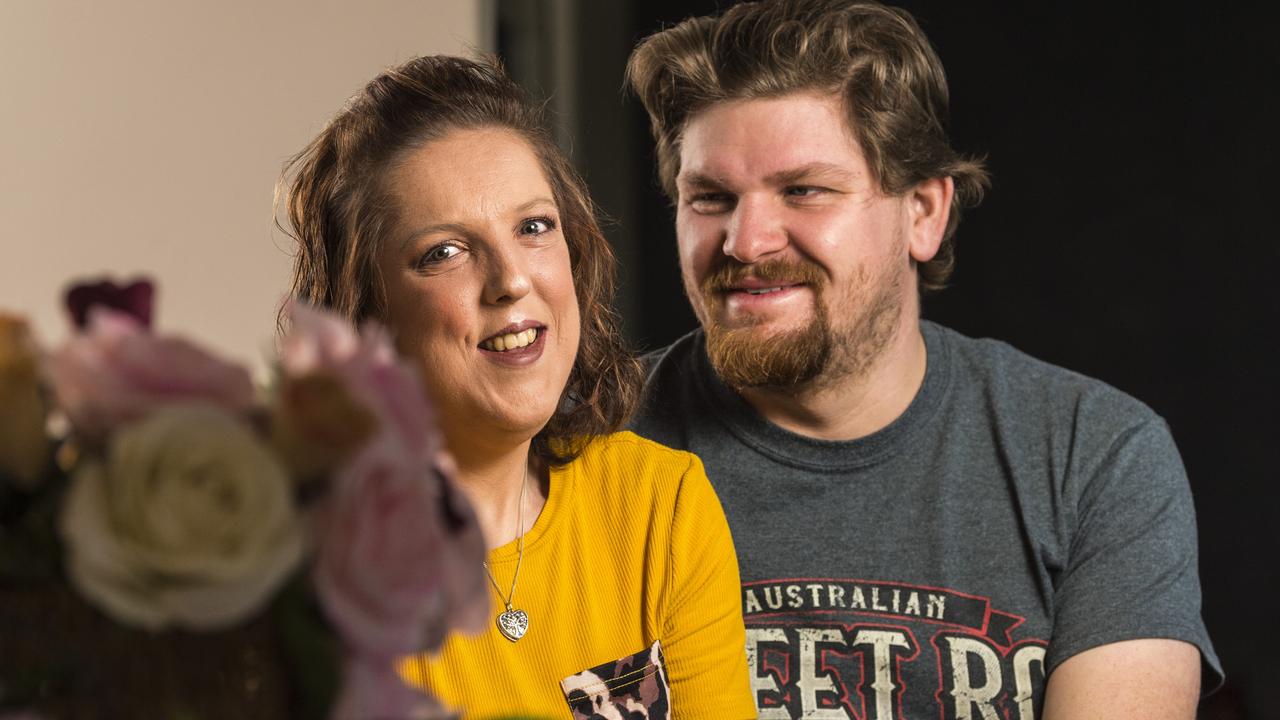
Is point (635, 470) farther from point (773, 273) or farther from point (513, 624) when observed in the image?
point (773, 273)

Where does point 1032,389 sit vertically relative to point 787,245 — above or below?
below

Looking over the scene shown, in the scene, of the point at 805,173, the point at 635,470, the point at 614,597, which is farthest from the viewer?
the point at 805,173

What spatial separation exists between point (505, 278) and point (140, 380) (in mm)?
873

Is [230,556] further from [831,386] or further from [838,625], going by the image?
[831,386]

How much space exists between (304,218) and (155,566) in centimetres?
116

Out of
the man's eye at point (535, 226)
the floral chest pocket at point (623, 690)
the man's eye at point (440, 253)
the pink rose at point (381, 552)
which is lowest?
the floral chest pocket at point (623, 690)

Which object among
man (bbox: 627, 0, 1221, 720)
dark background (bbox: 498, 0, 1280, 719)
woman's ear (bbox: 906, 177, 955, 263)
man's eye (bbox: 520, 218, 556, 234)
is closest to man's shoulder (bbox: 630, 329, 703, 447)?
man (bbox: 627, 0, 1221, 720)

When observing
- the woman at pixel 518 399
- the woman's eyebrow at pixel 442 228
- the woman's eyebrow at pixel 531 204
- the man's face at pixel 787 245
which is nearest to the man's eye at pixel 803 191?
the man's face at pixel 787 245

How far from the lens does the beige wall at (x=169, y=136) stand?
2.51m

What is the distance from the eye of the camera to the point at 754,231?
1.97 metres

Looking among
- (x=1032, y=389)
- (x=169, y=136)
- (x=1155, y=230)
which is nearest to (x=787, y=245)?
(x=1032, y=389)

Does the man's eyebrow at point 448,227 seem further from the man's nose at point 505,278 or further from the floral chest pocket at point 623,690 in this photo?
the floral chest pocket at point 623,690

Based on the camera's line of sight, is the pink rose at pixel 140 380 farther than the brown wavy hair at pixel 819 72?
No

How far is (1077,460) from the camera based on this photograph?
6.22ft
